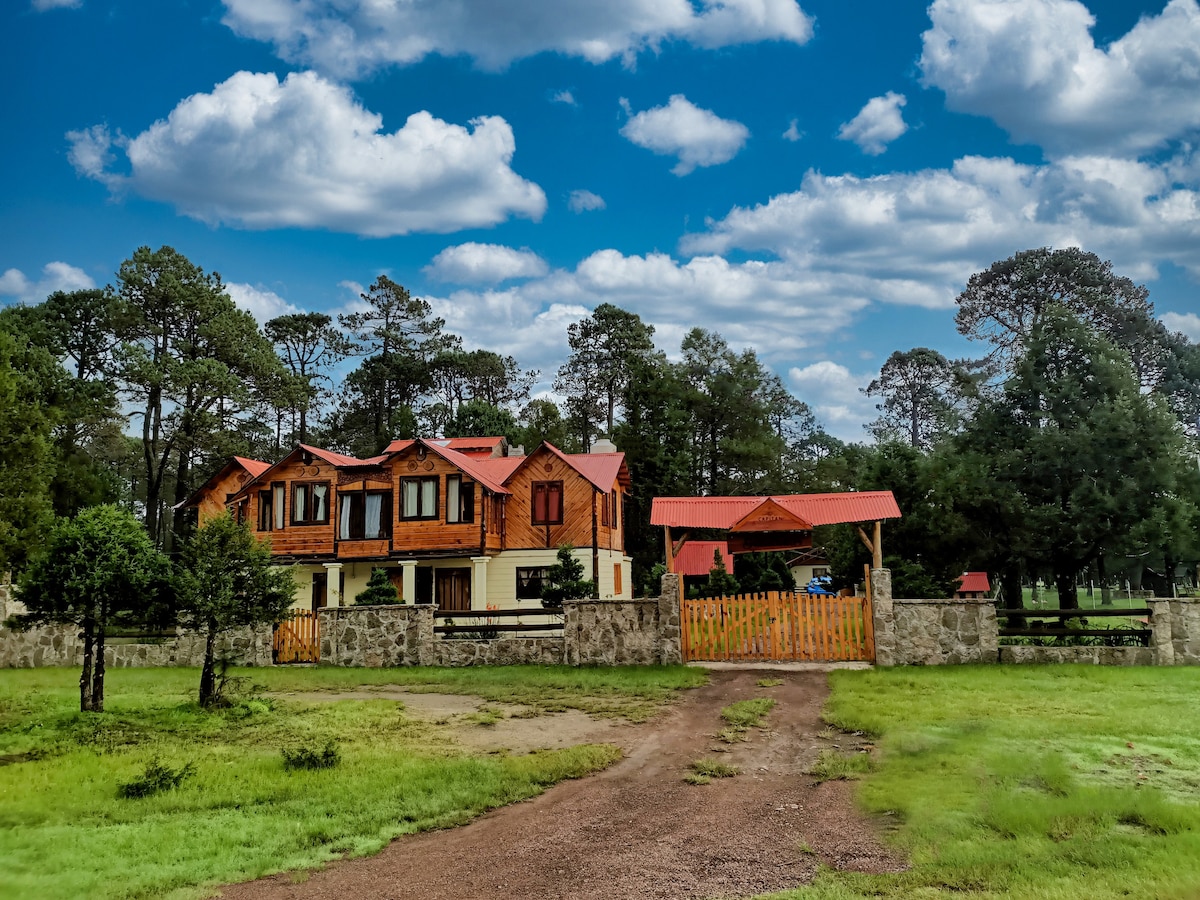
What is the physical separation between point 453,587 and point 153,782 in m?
24.9

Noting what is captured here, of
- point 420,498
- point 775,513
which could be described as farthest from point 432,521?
point 775,513

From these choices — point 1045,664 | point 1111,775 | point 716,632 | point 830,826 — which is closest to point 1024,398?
point 1045,664

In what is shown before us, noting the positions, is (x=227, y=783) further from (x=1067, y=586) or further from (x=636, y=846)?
(x=1067, y=586)

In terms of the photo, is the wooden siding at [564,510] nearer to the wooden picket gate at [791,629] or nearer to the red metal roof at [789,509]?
the red metal roof at [789,509]

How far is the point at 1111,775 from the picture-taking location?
7605 mm

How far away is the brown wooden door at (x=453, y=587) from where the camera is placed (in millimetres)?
32750

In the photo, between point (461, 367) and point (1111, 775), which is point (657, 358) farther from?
point (1111, 775)

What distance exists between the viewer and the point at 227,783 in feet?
26.9

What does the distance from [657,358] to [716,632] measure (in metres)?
32.9

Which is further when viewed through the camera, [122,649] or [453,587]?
[453,587]

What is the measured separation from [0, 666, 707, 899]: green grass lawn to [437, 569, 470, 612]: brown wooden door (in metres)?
18.0

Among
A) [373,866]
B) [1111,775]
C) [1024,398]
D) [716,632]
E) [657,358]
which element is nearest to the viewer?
[373,866]

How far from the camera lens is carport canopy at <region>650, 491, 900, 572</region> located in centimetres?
1872

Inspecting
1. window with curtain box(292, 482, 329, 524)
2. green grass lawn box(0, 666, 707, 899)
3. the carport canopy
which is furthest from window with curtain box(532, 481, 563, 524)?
green grass lawn box(0, 666, 707, 899)
